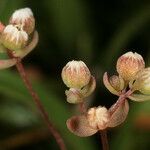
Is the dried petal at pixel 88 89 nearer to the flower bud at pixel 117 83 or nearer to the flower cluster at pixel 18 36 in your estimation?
the flower bud at pixel 117 83

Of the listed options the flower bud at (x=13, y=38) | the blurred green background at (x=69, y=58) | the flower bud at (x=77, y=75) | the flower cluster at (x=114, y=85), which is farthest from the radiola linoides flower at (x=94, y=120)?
the blurred green background at (x=69, y=58)

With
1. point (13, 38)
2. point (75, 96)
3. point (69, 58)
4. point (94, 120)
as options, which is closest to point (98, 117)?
point (94, 120)

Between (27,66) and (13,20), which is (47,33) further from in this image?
(13,20)

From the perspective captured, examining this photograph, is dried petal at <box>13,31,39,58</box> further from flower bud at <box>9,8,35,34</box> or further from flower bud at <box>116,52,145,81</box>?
flower bud at <box>116,52,145,81</box>

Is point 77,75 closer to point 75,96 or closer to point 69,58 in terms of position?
point 75,96

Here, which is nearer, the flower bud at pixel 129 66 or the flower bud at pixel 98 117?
the flower bud at pixel 98 117

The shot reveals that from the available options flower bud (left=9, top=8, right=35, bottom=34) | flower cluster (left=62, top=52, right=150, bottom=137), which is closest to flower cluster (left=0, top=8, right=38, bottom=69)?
flower bud (left=9, top=8, right=35, bottom=34)
